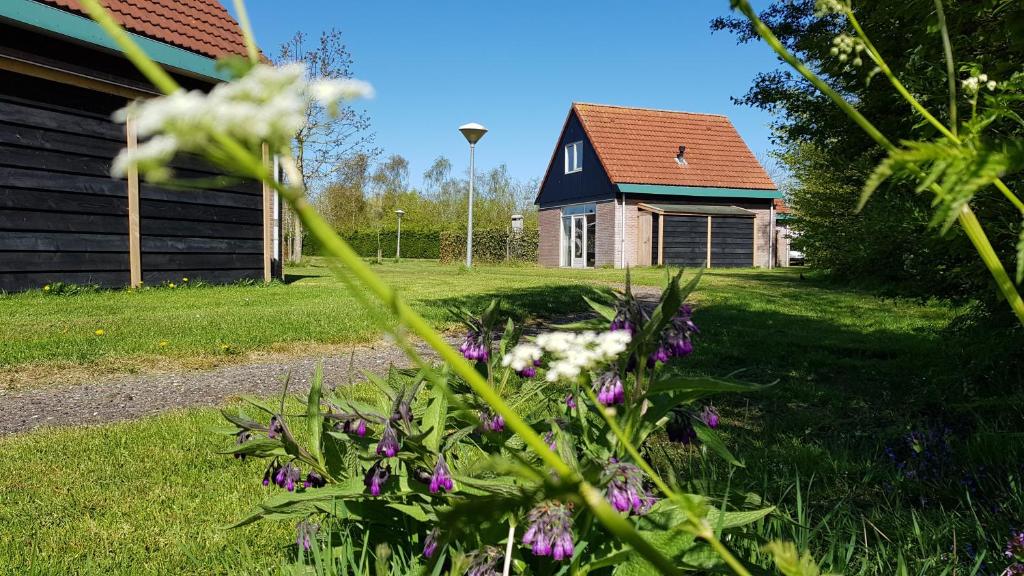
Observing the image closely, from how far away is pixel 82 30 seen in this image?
27.3 feet

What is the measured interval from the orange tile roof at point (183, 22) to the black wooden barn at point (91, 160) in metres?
0.02

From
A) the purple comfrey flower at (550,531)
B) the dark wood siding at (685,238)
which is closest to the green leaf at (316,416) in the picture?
the purple comfrey flower at (550,531)

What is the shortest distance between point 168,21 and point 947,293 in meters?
10.1

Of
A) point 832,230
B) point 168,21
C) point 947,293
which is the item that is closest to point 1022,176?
point 947,293

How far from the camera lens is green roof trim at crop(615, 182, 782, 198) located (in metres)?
24.9

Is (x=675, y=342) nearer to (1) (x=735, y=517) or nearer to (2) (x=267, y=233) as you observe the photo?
(1) (x=735, y=517)

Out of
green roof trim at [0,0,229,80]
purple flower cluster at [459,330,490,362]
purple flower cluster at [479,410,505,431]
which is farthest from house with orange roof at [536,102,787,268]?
purple flower cluster at [479,410,505,431]

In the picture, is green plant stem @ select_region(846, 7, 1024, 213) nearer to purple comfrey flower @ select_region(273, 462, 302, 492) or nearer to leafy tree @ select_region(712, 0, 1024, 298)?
leafy tree @ select_region(712, 0, 1024, 298)

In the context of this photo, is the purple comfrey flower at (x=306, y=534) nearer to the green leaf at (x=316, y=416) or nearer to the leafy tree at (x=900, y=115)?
the green leaf at (x=316, y=416)

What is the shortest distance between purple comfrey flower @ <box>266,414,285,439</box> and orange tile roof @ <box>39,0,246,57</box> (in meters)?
8.64

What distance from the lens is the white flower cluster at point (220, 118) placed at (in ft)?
Result: 1.22

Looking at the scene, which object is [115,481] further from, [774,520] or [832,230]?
[832,230]

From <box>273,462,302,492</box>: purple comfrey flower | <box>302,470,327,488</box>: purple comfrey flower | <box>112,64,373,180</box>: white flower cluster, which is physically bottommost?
<box>302,470,327,488</box>: purple comfrey flower

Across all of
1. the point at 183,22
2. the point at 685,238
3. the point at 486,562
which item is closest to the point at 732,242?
the point at 685,238
